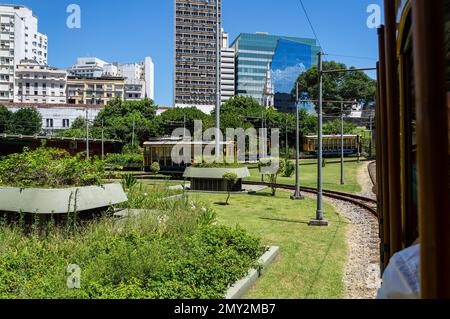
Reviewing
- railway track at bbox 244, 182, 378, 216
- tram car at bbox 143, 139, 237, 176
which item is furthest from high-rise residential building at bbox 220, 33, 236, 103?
railway track at bbox 244, 182, 378, 216

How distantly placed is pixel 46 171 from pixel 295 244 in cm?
667

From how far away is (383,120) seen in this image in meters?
3.34

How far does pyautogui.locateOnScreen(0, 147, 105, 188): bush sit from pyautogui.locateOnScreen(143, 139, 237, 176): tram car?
59.4ft

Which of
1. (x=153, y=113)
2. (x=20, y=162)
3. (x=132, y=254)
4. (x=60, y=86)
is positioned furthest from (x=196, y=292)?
(x=60, y=86)

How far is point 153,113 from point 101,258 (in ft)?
234

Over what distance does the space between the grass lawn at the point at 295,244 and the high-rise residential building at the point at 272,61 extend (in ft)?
386

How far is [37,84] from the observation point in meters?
108

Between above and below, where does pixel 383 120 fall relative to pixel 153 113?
below

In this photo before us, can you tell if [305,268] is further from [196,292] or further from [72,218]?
[72,218]

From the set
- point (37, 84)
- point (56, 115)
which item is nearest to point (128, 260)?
point (56, 115)

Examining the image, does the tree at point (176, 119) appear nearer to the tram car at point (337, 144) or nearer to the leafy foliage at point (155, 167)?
the tram car at point (337, 144)

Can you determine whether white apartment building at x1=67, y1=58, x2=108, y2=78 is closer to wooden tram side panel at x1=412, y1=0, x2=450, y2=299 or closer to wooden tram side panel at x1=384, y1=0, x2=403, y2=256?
wooden tram side panel at x1=384, y1=0, x2=403, y2=256

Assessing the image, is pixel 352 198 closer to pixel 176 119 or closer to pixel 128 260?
pixel 128 260

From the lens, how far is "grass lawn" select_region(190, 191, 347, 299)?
263 inches
